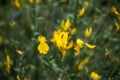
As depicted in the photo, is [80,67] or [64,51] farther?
[80,67]

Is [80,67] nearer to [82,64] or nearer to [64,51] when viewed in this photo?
[82,64]

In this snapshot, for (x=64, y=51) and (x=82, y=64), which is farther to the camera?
(x=82, y=64)

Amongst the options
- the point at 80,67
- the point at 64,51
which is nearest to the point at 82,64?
the point at 80,67

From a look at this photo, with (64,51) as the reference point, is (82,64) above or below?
below

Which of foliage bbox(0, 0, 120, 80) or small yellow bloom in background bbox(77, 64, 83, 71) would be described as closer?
foliage bbox(0, 0, 120, 80)

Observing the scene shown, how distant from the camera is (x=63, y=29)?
6.62 feet

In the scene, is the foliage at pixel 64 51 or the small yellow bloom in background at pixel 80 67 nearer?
the foliage at pixel 64 51

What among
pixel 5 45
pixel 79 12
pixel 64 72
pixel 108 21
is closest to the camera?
pixel 64 72

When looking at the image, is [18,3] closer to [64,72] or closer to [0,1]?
[64,72]

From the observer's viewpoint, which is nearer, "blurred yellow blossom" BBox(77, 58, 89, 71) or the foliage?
the foliage

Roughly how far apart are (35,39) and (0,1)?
53.4 inches

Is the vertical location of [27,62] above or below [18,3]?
below

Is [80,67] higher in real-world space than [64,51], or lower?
lower

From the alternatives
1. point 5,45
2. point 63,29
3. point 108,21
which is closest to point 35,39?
point 63,29
